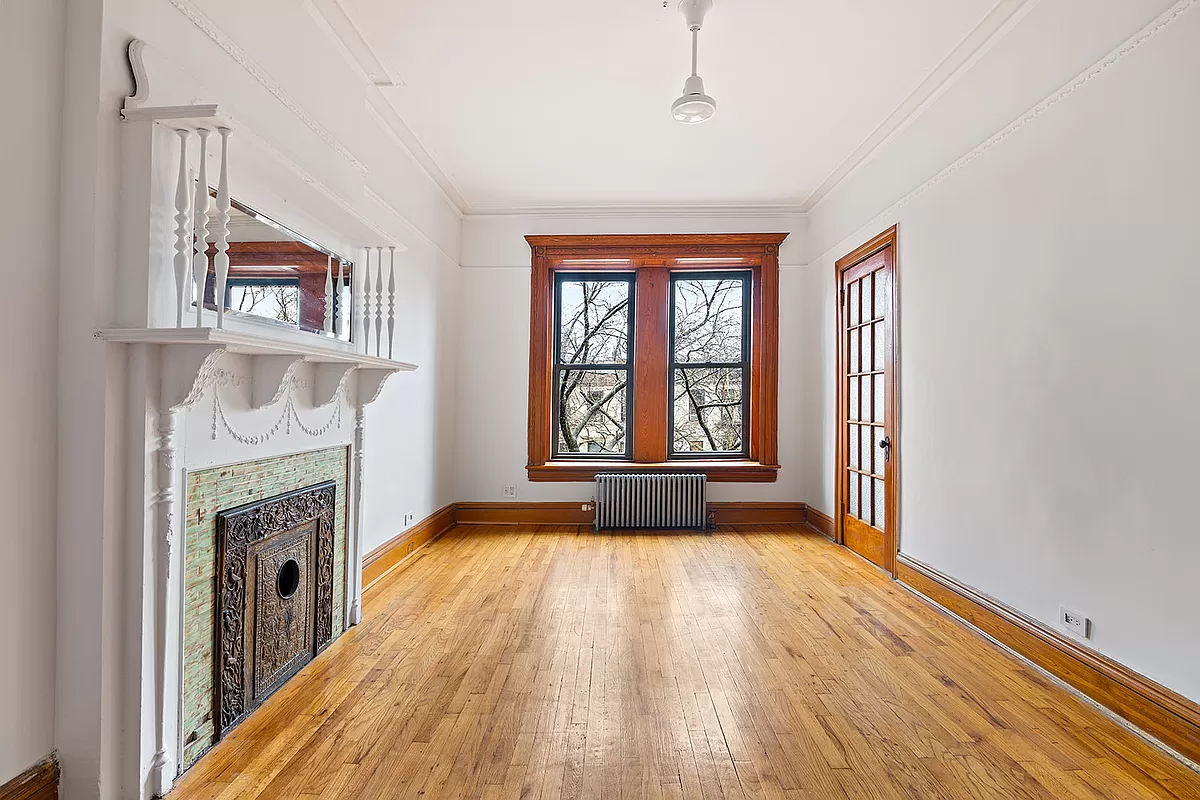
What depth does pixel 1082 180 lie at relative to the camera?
109 inches

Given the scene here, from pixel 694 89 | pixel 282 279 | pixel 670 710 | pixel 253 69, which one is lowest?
pixel 670 710

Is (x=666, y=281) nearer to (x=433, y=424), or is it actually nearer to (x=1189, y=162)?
(x=433, y=424)

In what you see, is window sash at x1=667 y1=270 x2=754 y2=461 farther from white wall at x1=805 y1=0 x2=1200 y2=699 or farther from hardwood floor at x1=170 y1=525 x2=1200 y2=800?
hardwood floor at x1=170 y1=525 x2=1200 y2=800

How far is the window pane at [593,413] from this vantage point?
6.64 metres

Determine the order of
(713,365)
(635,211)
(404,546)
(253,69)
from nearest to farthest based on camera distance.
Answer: (253,69) < (404,546) < (635,211) < (713,365)

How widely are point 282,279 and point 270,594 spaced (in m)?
1.26

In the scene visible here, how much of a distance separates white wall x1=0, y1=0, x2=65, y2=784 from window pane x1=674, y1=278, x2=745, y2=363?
5347 millimetres

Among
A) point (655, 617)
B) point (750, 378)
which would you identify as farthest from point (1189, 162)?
point (750, 378)

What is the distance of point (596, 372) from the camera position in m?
6.65

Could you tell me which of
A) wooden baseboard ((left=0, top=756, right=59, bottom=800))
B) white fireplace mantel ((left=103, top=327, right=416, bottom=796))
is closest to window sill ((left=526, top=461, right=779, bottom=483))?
white fireplace mantel ((left=103, top=327, right=416, bottom=796))

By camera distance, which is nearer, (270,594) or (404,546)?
(270,594)

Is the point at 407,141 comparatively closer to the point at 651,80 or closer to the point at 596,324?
the point at 651,80

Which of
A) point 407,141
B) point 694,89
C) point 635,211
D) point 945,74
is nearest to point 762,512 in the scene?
point 635,211

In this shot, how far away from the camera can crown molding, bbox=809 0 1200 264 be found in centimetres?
237
